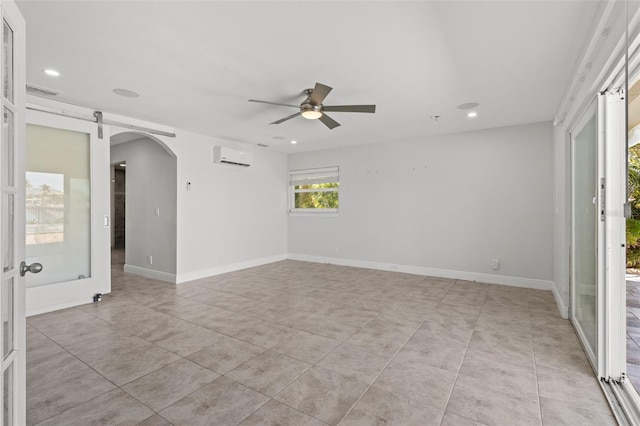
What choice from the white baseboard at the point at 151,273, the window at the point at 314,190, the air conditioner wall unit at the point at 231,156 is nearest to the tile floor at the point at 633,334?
the window at the point at 314,190

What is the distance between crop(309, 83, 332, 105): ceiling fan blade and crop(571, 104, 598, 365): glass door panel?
6.88ft

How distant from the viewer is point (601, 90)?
2166 millimetres

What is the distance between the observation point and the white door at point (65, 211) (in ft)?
11.6

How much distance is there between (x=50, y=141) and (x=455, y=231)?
585cm

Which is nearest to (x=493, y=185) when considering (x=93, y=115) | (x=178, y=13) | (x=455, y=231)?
(x=455, y=231)

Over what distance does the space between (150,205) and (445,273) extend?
5288mm

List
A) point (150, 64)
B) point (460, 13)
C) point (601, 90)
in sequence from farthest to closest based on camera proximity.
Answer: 1. point (150, 64)
2. point (601, 90)
3. point (460, 13)

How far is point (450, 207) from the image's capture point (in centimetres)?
521

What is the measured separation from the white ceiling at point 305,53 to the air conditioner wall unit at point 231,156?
1.30m

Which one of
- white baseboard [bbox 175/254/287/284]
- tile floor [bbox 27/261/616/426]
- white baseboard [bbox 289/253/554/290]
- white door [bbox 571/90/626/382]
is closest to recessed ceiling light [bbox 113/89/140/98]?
tile floor [bbox 27/261/616/426]

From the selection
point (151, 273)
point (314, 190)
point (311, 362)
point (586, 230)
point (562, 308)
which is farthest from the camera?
point (314, 190)

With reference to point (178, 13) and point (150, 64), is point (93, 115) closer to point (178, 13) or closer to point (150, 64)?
point (150, 64)

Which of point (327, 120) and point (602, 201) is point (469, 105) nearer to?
point (327, 120)

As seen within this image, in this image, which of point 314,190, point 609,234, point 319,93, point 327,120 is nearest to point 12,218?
point 319,93
